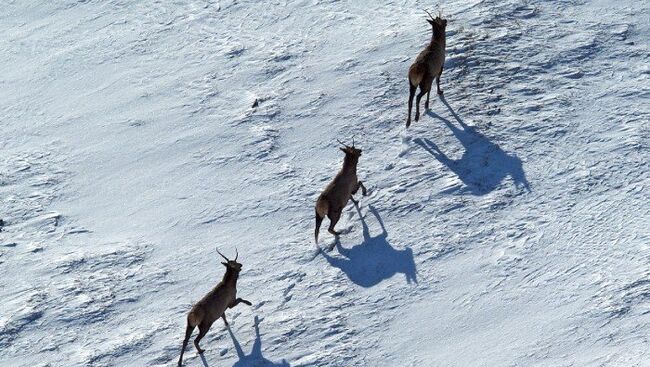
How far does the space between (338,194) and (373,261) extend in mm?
1121

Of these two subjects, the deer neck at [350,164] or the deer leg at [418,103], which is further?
the deer leg at [418,103]

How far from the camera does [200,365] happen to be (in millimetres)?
13805

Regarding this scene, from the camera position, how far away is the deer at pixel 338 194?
14938mm

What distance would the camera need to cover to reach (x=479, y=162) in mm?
16484

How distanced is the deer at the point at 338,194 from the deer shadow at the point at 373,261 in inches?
19.1

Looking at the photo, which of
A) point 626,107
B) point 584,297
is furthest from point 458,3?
point 584,297

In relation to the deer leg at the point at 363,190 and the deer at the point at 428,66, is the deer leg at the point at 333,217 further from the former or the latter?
the deer at the point at 428,66

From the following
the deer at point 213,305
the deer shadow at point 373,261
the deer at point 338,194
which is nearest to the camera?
the deer at point 213,305

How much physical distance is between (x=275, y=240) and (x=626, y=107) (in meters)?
6.40

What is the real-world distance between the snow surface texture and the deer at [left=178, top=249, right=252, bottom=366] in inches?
18.6

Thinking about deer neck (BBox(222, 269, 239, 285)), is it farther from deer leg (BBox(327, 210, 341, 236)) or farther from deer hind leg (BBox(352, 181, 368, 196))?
deer hind leg (BBox(352, 181, 368, 196))

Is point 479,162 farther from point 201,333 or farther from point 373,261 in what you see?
point 201,333

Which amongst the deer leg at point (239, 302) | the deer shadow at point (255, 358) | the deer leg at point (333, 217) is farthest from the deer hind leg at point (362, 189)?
the deer shadow at point (255, 358)

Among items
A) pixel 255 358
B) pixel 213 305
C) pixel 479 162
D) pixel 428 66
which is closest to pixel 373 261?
pixel 255 358
